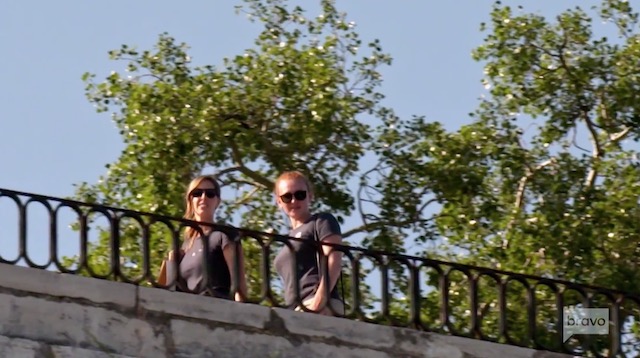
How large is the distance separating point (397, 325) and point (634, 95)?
9251mm

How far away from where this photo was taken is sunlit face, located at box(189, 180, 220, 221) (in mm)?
15305

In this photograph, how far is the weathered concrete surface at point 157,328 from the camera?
14.5 m

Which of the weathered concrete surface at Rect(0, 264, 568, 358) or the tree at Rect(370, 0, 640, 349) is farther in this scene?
the tree at Rect(370, 0, 640, 349)

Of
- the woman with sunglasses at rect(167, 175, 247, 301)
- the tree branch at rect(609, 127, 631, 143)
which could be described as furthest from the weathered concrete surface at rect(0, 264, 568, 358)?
the tree branch at rect(609, 127, 631, 143)

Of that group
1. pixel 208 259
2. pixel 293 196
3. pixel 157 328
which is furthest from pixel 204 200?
pixel 157 328

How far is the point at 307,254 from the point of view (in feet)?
50.0

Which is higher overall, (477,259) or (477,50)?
(477,50)

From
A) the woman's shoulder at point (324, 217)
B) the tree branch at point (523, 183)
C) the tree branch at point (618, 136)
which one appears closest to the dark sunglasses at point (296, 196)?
the woman's shoulder at point (324, 217)

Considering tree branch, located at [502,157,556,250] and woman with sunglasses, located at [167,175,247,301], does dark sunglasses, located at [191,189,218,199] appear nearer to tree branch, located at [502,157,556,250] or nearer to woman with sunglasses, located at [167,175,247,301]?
woman with sunglasses, located at [167,175,247,301]

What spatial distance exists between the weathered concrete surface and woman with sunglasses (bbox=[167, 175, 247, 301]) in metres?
0.10

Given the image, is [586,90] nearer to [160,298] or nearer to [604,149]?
[604,149]

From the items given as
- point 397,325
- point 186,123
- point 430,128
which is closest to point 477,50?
point 430,128

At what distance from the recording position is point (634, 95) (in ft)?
80.5

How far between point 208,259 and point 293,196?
0.59 metres
